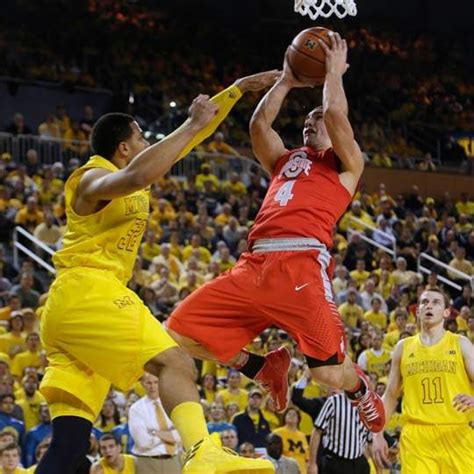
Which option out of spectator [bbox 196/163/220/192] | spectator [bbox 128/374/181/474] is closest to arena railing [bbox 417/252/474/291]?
spectator [bbox 196/163/220/192]

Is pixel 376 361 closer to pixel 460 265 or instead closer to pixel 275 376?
pixel 460 265

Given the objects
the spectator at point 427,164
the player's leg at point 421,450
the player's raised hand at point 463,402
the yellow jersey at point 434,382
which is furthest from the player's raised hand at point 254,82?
the spectator at point 427,164

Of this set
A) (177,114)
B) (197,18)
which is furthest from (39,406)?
(197,18)

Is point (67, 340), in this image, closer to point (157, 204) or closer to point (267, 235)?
point (267, 235)

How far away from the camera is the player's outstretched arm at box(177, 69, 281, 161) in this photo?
21.4ft

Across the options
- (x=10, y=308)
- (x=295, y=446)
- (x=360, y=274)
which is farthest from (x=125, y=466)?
(x=360, y=274)

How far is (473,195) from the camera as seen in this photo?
2542cm

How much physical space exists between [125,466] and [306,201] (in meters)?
4.45

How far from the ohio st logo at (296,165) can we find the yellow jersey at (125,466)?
4165mm

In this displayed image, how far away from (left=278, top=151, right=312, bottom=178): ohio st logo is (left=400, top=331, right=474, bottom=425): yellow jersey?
7.87 feet

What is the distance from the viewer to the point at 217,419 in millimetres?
11648

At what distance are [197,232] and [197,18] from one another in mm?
12793

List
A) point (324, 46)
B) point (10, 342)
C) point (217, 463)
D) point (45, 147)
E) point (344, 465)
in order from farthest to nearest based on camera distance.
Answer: point (45, 147)
point (10, 342)
point (344, 465)
point (324, 46)
point (217, 463)

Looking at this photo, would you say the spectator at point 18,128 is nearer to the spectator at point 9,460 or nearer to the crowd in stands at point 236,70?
the crowd in stands at point 236,70
